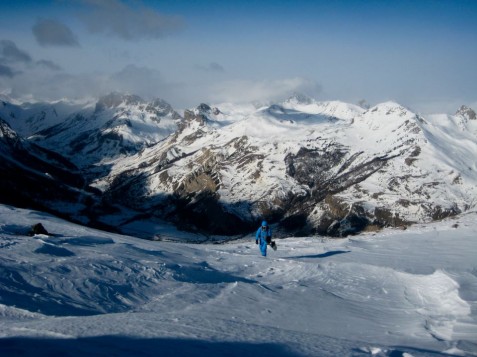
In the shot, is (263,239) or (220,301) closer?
(220,301)

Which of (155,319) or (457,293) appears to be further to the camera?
(457,293)

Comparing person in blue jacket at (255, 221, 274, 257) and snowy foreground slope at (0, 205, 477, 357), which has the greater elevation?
person in blue jacket at (255, 221, 274, 257)

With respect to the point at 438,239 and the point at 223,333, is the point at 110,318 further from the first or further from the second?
the point at 438,239

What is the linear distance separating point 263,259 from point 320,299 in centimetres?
809

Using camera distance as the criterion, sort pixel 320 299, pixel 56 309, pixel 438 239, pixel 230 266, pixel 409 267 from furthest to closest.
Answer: pixel 438 239 → pixel 409 267 → pixel 230 266 → pixel 320 299 → pixel 56 309

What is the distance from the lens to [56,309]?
47.6ft

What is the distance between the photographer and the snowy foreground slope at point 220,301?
10.7 m

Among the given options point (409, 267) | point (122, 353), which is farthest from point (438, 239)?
point (122, 353)

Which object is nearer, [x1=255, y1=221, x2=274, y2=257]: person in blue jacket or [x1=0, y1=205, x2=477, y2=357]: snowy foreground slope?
[x1=0, y1=205, x2=477, y2=357]: snowy foreground slope

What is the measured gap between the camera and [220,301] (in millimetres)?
17016

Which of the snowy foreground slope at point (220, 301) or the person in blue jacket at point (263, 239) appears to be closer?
the snowy foreground slope at point (220, 301)

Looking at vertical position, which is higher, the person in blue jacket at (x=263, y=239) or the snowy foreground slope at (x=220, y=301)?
the person in blue jacket at (x=263, y=239)

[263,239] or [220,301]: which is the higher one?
[263,239]

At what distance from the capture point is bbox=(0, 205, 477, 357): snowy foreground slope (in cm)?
1074
